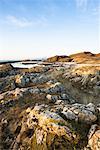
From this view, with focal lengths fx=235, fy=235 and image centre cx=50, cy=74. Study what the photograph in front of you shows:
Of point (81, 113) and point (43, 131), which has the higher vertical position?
point (81, 113)

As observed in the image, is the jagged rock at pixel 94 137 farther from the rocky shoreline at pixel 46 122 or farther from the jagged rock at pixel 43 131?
the jagged rock at pixel 43 131

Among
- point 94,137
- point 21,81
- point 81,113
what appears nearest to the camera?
point 94,137

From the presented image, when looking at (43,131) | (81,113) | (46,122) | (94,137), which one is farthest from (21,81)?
(94,137)

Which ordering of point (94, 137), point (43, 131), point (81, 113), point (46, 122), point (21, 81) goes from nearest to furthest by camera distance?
point (94, 137) → point (43, 131) → point (46, 122) → point (81, 113) → point (21, 81)

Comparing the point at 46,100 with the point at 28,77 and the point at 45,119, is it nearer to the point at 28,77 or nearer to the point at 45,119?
the point at 45,119

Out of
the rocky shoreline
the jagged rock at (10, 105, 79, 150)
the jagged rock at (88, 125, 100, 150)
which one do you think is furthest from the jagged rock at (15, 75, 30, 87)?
the jagged rock at (88, 125, 100, 150)

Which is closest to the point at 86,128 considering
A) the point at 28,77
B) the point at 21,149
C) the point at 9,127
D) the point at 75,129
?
the point at 75,129

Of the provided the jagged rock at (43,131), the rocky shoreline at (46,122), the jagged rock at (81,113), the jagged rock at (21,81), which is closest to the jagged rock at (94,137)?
the rocky shoreline at (46,122)

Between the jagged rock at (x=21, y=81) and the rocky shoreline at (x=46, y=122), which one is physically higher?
the jagged rock at (x=21, y=81)

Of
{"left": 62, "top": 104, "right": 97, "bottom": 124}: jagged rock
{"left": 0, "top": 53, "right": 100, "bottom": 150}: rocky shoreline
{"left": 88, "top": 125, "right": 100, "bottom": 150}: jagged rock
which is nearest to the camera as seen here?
{"left": 88, "top": 125, "right": 100, "bottom": 150}: jagged rock

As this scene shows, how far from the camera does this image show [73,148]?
18016 millimetres

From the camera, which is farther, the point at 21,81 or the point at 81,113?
the point at 21,81

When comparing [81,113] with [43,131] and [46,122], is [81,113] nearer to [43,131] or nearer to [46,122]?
[46,122]

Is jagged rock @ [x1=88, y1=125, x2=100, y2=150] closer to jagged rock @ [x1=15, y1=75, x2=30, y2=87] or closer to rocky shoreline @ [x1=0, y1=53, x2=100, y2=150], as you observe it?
rocky shoreline @ [x1=0, y1=53, x2=100, y2=150]
